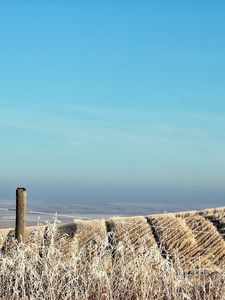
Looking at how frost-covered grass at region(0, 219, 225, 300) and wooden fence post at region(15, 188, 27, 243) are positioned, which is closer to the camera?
frost-covered grass at region(0, 219, 225, 300)

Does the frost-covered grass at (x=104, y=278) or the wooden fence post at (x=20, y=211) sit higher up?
the wooden fence post at (x=20, y=211)

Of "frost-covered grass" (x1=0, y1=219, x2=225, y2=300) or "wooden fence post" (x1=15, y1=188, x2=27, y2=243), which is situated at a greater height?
"wooden fence post" (x1=15, y1=188, x2=27, y2=243)

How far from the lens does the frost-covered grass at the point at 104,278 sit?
7742 mm

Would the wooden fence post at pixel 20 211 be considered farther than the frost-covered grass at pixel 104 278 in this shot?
Yes

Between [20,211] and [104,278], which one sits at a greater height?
[20,211]

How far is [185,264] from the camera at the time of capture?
10.3 metres

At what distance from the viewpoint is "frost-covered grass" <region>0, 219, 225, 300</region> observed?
25.4 feet

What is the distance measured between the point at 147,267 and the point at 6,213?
564 inches

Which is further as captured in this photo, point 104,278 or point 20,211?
point 20,211

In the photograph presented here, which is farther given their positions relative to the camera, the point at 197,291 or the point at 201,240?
the point at 201,240

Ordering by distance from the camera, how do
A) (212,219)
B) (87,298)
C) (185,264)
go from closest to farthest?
1. (87,298)
2. (185,264)
3. (212,219)

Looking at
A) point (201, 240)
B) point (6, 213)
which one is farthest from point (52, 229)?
point (6, 213)

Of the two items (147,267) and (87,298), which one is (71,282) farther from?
(147,267)

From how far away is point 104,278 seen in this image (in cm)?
782
